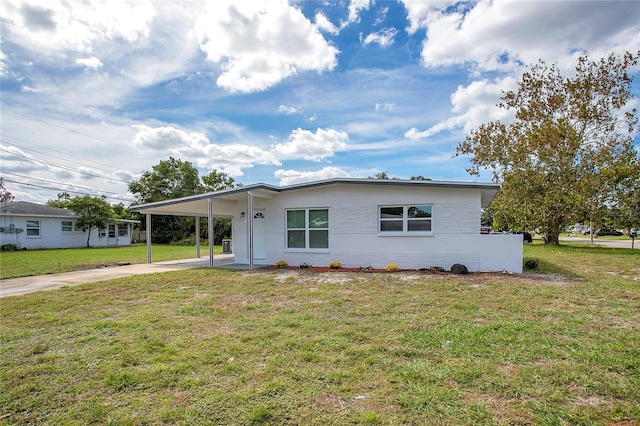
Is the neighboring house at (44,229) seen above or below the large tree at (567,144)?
below

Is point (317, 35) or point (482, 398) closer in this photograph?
point (482, 398)

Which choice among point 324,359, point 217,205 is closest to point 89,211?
point 217,205

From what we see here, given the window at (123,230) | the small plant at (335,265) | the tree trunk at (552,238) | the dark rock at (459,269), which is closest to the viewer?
the dark rock at (459,269)

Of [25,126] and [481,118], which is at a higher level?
[481,118]

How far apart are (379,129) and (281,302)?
13.3 metres

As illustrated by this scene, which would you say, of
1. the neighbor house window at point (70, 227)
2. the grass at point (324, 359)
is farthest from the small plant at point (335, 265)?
the neighbor house window at point (70, 227)

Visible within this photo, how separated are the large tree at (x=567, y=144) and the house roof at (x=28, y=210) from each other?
32631 millimetres

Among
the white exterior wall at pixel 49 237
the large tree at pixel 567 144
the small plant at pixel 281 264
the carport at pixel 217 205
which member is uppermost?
the large tree at pixel 567 144

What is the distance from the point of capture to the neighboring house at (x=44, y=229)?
23.9 metres

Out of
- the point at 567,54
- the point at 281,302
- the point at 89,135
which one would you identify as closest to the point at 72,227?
the point at 89,135

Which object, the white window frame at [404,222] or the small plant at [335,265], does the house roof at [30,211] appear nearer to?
the small plant at [335,265]

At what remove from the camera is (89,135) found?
20.5 m

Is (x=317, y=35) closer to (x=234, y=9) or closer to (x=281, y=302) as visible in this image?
(x=234, y=9)

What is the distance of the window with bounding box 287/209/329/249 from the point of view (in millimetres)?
12586
